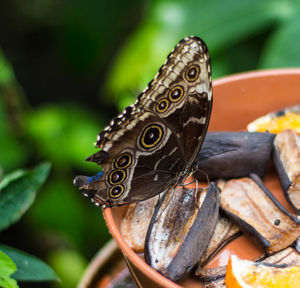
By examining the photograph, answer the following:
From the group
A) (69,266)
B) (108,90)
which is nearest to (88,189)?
(69,266)

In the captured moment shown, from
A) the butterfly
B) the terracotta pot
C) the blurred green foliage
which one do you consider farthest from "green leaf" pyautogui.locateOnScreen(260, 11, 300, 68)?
the butterfly

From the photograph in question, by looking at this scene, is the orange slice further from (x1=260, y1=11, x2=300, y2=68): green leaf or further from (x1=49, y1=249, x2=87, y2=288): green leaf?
(x1=49, y1=249, x2=87, y2=288): green leaf

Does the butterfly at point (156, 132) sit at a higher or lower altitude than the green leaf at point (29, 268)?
higher

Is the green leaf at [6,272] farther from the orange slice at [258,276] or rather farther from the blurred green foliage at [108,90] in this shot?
the blurred green foliage at [108,90]

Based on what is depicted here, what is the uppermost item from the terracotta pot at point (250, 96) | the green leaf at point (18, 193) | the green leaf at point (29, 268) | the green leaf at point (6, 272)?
the terracotta pot at point (250, 96)

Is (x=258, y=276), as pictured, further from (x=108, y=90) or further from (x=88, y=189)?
(x=108, y=90)

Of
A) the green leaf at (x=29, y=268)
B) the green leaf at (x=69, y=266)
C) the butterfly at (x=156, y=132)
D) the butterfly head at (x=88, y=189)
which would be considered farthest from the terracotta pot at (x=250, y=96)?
the green leaf at (x=69, y=266)
